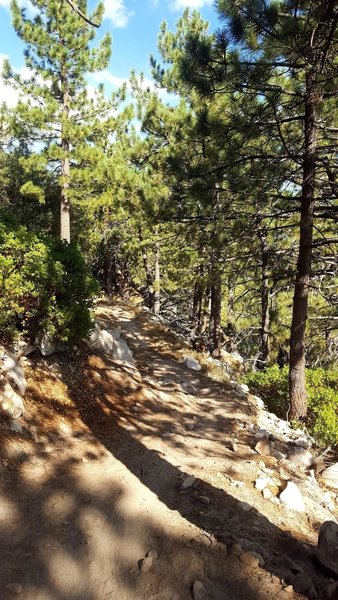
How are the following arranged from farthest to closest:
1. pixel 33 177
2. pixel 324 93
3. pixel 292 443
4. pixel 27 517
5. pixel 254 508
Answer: pixel 33 177, pixel 324 93, pixel 292 443, pixel 254 508, pixel 27 517

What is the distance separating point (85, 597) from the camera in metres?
3.04

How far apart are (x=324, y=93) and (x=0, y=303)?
6601mm

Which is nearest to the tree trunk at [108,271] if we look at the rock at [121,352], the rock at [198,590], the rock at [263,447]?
the rock at [121,352]

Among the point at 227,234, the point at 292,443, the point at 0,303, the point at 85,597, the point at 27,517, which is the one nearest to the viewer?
the point at 85,597

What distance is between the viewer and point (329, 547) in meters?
3.39

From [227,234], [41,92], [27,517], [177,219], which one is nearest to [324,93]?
[227,234]

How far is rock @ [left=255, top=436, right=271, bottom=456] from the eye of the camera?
587cm

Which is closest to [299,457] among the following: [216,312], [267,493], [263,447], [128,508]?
[263,447]

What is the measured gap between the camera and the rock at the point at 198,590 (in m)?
3.02

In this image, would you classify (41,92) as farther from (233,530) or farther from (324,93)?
(233,530)

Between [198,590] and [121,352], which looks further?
[121,352]

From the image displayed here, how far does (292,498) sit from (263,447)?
4.49 feet

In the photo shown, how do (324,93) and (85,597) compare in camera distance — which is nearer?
(85,597)

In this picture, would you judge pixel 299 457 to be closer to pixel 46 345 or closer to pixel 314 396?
pixel 314 396
